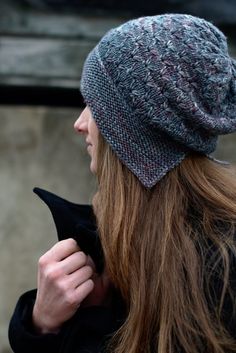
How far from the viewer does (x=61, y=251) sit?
1969mm

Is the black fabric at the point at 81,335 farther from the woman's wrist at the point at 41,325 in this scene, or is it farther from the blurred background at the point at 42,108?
the blurred background at the point at 42,108

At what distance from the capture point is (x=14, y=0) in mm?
4008

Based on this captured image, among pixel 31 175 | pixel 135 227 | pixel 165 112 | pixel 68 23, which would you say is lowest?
pixel 31 175

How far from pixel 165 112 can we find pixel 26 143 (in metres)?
2.32

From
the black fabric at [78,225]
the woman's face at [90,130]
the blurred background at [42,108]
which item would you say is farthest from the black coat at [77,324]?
the blurred background at [42,108]

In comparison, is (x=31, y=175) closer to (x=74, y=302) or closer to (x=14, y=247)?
(x=14, y=247)

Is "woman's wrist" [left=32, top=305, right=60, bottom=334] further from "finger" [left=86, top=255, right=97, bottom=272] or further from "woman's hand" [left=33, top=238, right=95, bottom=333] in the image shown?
"finger" [left=86, top=255, right=97, bottom=272]

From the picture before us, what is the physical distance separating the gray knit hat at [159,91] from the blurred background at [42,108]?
2.10 meters

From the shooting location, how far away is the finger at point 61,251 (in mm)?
1963

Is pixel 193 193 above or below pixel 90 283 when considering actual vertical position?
above

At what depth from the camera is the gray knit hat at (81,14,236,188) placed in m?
1.89

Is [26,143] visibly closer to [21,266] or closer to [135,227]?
[21,266]

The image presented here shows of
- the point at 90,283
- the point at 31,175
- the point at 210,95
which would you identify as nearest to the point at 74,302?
the point at 90,283

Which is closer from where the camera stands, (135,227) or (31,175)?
(135,227)
